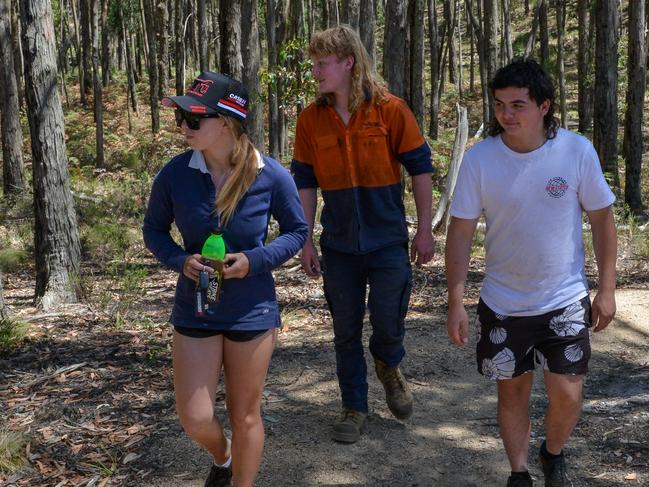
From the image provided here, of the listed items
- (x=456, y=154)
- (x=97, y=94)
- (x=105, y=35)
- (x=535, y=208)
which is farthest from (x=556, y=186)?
(x=105, y=35)

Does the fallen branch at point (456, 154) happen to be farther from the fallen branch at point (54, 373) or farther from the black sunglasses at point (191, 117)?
the black sunglasses at point (191, 117)

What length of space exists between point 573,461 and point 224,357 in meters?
1.96

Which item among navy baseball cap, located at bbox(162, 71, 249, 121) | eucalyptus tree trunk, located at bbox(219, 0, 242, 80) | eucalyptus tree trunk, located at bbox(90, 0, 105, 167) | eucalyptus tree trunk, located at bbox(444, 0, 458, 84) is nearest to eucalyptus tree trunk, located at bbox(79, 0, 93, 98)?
eucalyptus tree trunk, located at bbox(90, 0, 105, 167)

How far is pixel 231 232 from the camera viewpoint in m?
2.97

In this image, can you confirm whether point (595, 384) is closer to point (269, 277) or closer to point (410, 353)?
point (410, 353)

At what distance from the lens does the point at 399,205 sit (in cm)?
400

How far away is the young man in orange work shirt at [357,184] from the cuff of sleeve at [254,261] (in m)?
0.88

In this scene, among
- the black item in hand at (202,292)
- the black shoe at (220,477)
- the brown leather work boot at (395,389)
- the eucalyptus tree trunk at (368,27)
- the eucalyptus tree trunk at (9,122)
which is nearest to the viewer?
the black item in hand at (202,292)

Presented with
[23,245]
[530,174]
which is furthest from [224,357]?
[23,245]

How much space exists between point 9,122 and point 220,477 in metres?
14.6

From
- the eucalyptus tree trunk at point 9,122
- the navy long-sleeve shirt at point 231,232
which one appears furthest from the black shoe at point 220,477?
the eucalyptus tree trunk at point 9,122

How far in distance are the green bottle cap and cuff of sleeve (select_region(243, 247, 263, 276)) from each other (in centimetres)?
10

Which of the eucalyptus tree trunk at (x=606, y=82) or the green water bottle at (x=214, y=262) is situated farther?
the eucalyptus tree trunk at (x=606, y=82)

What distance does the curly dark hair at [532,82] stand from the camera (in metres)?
3.02
